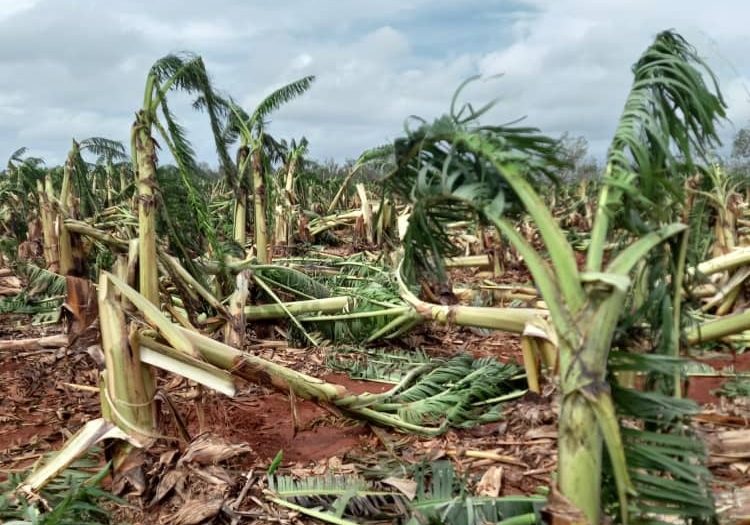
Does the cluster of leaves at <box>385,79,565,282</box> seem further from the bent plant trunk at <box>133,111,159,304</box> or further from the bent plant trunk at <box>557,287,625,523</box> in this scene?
A: the bent plant trunk at <box>133,111,159,304</box>

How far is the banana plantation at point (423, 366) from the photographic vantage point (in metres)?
2.04

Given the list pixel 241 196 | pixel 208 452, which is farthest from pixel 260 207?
pixel 208 452

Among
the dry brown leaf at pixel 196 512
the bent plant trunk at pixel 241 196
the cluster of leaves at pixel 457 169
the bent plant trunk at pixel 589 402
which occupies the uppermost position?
the bent plant trunk at pixel 241 196

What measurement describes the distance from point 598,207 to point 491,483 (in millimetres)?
1481

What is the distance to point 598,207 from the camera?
213cm

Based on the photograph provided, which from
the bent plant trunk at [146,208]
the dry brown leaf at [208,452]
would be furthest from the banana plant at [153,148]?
the dry brown leaf at [208,452]

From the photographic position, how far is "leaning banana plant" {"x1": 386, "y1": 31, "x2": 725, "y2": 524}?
197cm

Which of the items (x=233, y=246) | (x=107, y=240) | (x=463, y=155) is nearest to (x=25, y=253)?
(x=233, y=246)

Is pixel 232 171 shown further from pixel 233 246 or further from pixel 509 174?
pixel 509 174

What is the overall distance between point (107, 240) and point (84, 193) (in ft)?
18.7

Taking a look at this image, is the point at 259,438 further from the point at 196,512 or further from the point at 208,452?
the point at 196,512

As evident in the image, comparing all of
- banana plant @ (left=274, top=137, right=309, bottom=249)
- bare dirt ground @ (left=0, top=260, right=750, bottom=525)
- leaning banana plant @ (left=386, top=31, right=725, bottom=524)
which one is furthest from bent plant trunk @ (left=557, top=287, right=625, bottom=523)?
banana plant @ (left=274, top=137, right=309, bottom=249)

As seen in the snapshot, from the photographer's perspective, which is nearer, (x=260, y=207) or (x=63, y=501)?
(x=63, y=501)

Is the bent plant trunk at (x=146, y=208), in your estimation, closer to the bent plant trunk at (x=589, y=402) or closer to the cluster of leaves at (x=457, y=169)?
the cluster of leaves at (x=457, y=169)
